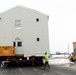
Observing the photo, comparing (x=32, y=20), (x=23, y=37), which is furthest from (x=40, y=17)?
(x=23, y=37)

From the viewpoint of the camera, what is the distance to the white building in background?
29141mm

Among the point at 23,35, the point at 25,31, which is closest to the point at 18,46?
the point at 23,35

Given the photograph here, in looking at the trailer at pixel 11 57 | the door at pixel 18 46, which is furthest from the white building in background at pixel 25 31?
the trailer at pixel 11 57

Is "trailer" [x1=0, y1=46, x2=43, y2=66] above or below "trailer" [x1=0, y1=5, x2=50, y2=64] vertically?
below

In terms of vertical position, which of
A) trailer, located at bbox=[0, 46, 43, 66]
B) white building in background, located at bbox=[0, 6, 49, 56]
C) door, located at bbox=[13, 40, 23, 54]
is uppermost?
white building in background, located at bbox=[0, 6, 49, 56]

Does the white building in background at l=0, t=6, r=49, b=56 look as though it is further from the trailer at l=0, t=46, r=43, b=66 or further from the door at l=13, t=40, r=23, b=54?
the trailer at l=0, t=46, r=43, b=66

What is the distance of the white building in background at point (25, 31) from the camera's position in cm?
2914

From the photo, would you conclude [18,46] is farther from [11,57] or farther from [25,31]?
[25,31]

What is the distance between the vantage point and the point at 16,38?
2969 cm

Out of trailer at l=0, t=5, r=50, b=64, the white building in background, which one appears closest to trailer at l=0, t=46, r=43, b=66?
trailer at l=0, t=5, r=50, b=64

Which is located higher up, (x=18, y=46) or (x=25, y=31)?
(x=25, y=31)

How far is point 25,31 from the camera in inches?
1172

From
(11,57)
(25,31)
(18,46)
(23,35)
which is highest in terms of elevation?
(25,31)

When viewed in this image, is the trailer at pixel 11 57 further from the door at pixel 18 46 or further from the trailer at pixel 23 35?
the door at pixel 18 46
